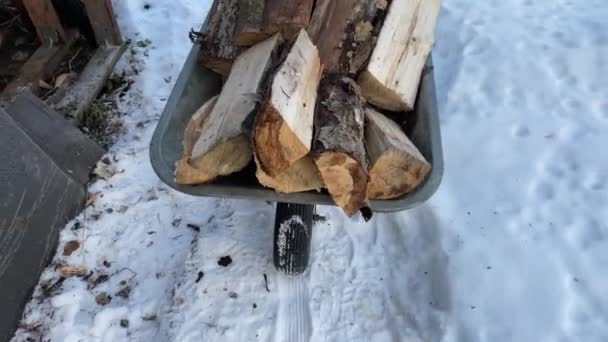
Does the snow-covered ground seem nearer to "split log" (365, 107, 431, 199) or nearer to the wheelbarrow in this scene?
the wheelbarrow

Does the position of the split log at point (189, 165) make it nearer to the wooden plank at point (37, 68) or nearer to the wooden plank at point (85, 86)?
the wooden plank at point (85, 86)

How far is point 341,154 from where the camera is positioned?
1.27 metres

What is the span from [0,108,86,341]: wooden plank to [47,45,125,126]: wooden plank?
55cm

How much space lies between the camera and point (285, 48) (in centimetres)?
157

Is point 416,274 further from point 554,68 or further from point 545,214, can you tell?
point 554,68

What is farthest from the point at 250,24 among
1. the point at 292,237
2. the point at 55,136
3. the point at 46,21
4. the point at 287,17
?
the point at 46,21

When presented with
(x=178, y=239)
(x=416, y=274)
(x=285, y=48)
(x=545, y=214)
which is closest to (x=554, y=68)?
(x=545, y=214)

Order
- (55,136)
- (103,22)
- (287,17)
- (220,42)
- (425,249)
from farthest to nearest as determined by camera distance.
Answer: (103,22), (55,136), (425,249), (220,42), (287,17)

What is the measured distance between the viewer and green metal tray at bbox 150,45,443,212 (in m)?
1.38

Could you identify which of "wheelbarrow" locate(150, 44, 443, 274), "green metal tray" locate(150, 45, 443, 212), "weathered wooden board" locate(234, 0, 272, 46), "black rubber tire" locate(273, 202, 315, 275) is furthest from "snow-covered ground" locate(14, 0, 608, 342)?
"weathered wooden board" locate(234, 0, 272, 46)

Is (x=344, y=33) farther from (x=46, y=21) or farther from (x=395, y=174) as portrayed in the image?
(x=46, y=21)

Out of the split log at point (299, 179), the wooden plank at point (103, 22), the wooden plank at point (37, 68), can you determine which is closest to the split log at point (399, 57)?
the split log at point (299, 179)

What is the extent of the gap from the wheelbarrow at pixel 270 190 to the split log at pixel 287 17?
1.04 ft

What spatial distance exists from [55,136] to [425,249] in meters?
1.86
